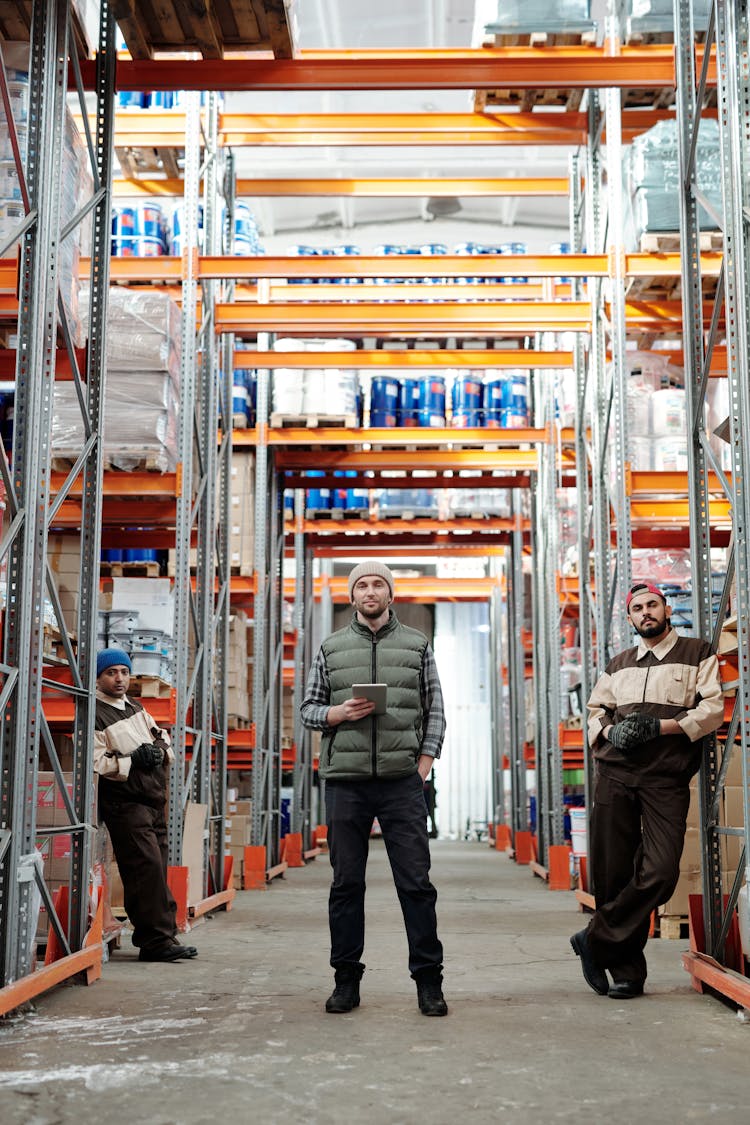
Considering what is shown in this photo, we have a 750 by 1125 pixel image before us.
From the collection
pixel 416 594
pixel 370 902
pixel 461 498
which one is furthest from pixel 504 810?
pixel 370 902

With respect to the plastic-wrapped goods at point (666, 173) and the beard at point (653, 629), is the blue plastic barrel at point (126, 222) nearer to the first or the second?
the plastic-wrapped goods at point (666, 173)

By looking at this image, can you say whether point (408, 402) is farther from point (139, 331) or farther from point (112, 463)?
point (112, 463)

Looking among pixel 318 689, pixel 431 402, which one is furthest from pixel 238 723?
pixel 318 689

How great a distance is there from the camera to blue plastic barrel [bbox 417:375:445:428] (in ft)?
48.1

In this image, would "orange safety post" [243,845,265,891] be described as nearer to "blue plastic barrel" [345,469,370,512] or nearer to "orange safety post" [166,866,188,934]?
"orange safety post" [166,866,188,934]

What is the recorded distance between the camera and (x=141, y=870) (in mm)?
7074

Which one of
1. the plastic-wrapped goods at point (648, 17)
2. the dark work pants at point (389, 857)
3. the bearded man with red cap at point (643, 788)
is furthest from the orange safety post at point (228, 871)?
the plastic-wrapped goods at point (648, 17)

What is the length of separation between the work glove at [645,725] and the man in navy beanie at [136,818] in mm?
2778


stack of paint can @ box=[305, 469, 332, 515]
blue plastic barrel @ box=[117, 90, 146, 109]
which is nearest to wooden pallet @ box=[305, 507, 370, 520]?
stack of paint can @ box=[305, 469, 332, 515]

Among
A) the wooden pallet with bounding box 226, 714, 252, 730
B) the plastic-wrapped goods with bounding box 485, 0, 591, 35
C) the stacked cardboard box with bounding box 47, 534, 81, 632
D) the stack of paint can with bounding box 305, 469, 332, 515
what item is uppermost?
the plastic-wrapped goods with bounding box 485, 0, 591, 35

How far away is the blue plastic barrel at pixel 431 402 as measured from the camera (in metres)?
14.7

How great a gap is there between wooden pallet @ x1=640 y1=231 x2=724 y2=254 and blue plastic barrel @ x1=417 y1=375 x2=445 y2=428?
5205 millimetres

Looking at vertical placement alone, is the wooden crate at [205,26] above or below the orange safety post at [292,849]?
above

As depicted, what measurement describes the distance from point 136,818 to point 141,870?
0.94 ft
